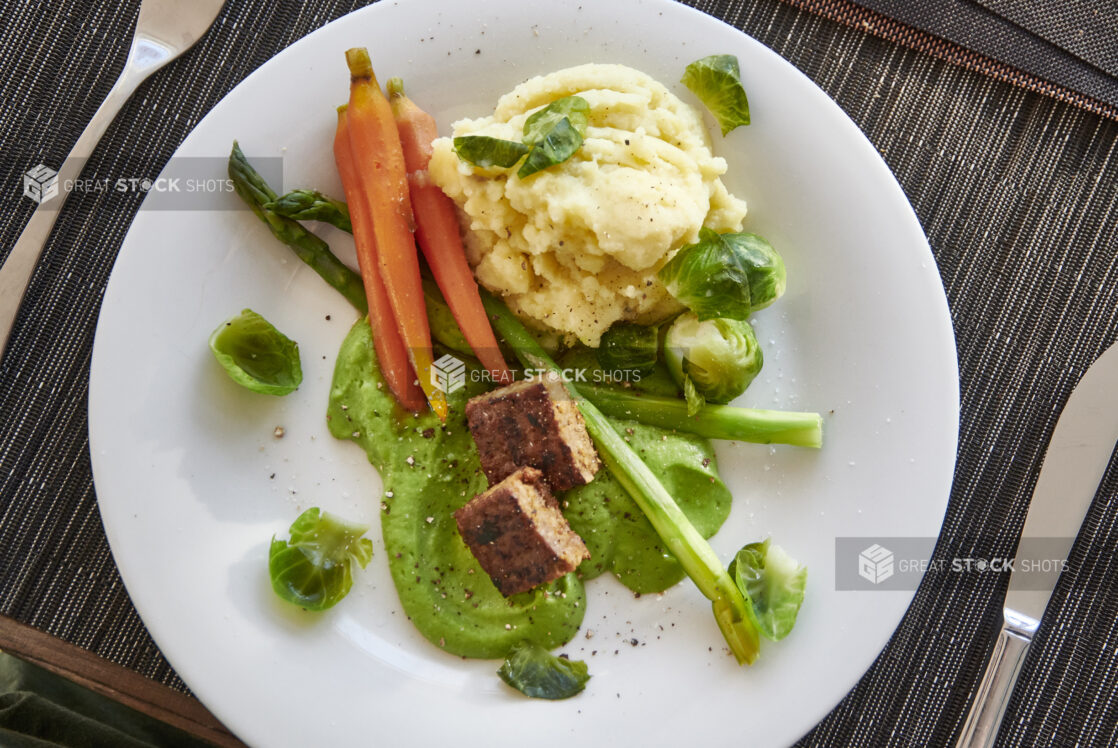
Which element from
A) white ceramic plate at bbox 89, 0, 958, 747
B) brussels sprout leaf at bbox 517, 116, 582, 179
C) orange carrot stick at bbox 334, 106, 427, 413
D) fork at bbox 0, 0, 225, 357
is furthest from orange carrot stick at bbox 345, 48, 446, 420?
fork at bbox 0, 0, 225, 357

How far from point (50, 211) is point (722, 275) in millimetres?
3018

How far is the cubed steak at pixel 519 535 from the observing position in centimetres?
312

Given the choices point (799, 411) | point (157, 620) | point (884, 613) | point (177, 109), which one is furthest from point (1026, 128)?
point (157, 620)

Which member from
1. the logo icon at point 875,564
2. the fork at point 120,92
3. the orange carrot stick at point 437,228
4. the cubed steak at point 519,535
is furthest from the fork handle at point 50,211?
the logo icon at point 875,564

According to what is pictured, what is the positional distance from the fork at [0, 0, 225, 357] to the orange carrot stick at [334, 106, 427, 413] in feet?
3.06

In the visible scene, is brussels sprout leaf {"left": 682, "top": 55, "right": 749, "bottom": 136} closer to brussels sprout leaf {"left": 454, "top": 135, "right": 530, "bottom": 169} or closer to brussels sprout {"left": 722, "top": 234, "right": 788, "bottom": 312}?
brussels sprout {"left": 722, "top": 234, "right": 788, "bottom": 312}

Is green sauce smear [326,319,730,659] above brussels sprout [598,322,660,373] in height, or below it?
below

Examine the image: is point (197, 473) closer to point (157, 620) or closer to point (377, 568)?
point (157, 620)

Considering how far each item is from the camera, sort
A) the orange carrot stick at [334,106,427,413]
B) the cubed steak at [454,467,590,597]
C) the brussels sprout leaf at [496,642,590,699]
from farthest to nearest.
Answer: the orange carrot stick at [334,106,427,413], the brussels sprout leaf at [496,642,590,699], the cubed steak at [454,467,590,597]

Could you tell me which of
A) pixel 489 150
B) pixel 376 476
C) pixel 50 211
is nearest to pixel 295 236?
pixel 489 150

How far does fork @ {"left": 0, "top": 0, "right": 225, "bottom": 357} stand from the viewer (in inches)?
138

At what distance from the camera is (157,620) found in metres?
3.18

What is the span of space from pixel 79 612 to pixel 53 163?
207cm

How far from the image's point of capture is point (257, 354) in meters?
3.35
